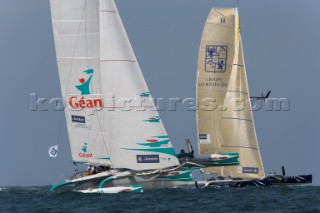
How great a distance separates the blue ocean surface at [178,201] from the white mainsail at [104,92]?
96.4 inches

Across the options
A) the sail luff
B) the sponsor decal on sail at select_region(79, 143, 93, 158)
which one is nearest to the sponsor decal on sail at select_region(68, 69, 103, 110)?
the sail luff

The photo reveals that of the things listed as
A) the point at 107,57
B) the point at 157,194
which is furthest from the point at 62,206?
the point at 107,57

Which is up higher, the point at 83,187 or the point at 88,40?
the point at 88,40

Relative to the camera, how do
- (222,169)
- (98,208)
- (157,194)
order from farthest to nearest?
(222,169) → (157,194) → (98,208)

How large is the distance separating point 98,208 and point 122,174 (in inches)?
343

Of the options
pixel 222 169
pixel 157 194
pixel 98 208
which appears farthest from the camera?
pixel 222 169

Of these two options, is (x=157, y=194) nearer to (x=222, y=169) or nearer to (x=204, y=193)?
(x=204, y=193)

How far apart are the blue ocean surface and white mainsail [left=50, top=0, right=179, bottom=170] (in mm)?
2449

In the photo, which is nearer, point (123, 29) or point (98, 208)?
point (98, 208)

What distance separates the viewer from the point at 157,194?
5116 cm

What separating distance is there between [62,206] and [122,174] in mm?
7216

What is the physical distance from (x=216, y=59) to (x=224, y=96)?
2.21 metres

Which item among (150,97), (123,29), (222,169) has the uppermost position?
(123,29)

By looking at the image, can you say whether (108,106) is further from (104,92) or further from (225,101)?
(225,101)
